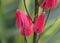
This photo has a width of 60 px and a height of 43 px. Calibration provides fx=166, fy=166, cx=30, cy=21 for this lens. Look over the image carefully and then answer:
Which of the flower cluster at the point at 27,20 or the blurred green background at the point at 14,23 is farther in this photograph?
the blurred green background at the point at 14,23

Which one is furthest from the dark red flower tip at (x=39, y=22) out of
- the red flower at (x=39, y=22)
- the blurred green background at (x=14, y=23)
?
the blurred green background at (x=14, y=23)

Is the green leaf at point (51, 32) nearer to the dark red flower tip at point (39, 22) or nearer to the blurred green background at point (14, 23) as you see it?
the blurred green background at point (14, 23)

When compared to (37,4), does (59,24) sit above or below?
below

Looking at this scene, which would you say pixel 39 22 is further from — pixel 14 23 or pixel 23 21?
pixel 14 23

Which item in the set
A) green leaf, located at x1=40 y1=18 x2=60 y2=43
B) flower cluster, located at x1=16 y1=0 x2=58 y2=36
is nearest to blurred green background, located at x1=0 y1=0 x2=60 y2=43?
green leaf, located at x1=40 y1=18 x2=60 y2=43

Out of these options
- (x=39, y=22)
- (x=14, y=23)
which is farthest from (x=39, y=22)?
(x=14, y=23)

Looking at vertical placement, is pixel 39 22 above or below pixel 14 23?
above

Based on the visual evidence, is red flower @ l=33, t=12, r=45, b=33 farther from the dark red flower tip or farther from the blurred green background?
the blurred green background

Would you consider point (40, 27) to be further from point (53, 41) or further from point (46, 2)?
point (53, 41)

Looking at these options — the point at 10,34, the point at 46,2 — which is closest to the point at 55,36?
the point at 10,34
